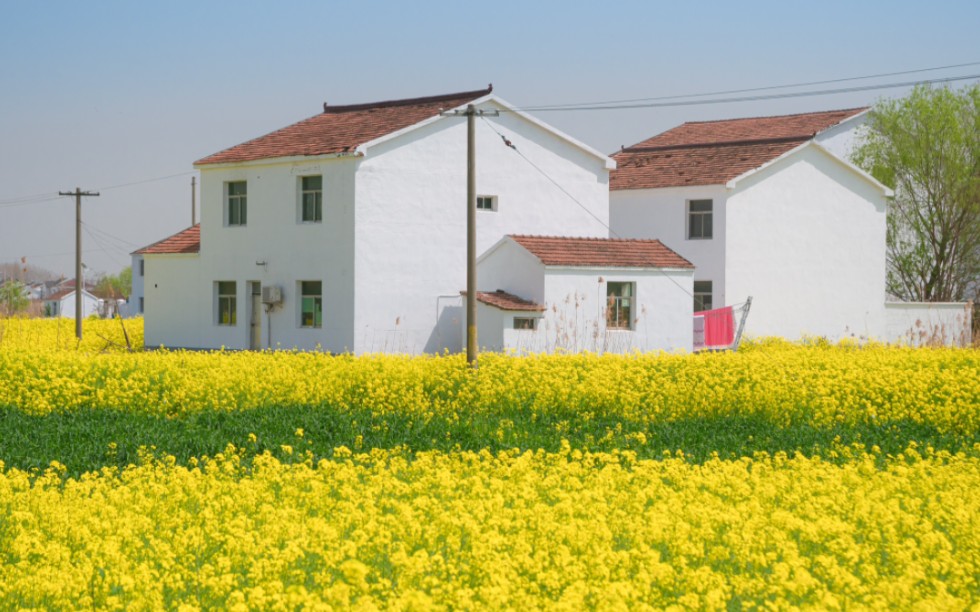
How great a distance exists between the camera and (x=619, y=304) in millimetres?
29266

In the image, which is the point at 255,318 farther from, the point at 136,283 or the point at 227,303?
the point at 136,283

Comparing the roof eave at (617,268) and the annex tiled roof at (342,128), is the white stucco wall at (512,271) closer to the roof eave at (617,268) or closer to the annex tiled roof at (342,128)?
the roof eave at (617,268)

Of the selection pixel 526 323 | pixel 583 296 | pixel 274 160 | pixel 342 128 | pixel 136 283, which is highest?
pixel 342 128

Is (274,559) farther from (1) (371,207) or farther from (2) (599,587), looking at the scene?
(1) (371,207)

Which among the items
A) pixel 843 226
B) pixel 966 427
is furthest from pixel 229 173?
pixel 966 427

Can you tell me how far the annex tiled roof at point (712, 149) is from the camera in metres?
35.4

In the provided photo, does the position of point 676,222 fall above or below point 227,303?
above

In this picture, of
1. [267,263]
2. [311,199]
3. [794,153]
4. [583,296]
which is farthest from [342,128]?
[794,153]

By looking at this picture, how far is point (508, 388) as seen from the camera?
18703 millimetres

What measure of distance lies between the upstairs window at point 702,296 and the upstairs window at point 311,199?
11.5m

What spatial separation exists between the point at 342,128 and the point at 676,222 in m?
10.2

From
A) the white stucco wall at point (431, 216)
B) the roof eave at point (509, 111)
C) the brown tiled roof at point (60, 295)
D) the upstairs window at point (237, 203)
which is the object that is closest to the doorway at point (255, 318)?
the upstairs window at point (237, 203)

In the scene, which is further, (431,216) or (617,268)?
(431,216)

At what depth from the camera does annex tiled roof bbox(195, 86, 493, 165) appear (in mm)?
29922
